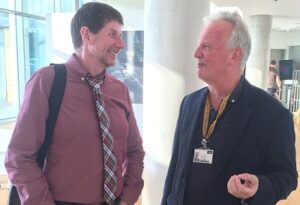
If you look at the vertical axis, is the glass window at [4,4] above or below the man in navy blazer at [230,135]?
above

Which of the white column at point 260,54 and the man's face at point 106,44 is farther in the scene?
the white column at point 260,54

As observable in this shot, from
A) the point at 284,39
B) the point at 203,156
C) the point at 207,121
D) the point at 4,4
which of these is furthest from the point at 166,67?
the point at 284,39

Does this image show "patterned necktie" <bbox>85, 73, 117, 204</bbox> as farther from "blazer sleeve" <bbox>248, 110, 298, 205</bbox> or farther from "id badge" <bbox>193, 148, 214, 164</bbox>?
"blazer sleeve" <bbox>248, 110, 298, 205</bbox>

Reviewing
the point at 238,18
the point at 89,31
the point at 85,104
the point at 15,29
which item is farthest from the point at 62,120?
the point at 15,29

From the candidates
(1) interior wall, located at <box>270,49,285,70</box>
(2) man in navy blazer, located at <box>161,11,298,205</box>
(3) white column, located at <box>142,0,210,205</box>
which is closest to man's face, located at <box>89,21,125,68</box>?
(2) man in navy blazer, located at <box>161,11,298,205</box>

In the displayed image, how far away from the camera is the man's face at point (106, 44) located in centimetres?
144

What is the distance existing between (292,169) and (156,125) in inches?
59.0

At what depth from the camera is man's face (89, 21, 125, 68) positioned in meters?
1.44

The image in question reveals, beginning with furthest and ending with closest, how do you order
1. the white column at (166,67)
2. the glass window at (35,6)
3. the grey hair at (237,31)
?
the glass window at (35,6)
the white column at (166,67)
the grey hair at (237,31)

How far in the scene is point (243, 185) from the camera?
3.51ft

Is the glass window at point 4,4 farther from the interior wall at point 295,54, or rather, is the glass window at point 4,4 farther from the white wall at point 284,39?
the interior wall at point 295,54

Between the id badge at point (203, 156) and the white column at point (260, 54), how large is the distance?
7827mm

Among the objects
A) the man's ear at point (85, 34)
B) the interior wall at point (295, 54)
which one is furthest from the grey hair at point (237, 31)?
the interior wall at point (295, 54)

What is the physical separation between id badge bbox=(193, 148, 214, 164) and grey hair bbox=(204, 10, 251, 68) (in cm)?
38
